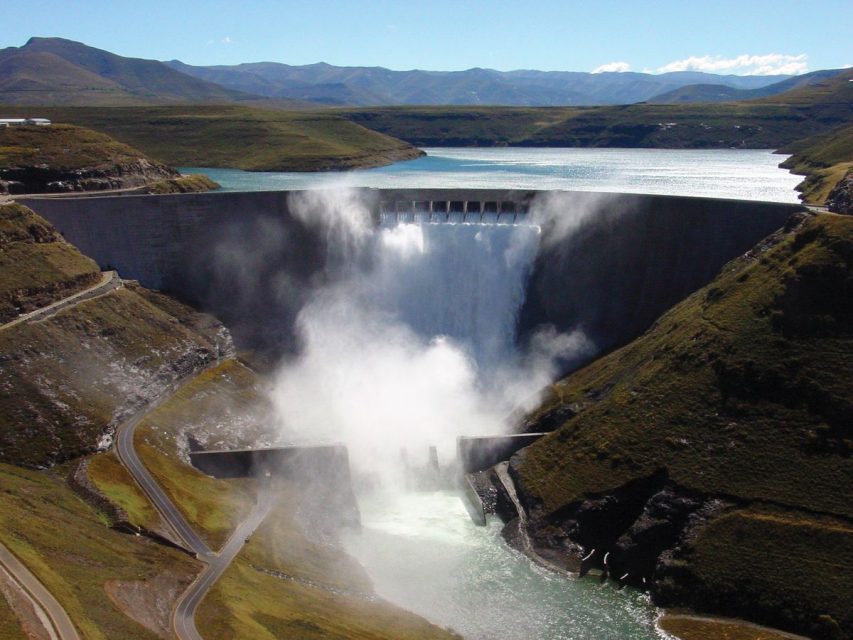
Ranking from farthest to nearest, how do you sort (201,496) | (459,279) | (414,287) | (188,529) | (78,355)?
(414,287) → (459,279) → (78,355) → (201,496) → (188,529)

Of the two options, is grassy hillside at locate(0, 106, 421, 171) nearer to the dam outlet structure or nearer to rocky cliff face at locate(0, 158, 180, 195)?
rocky cliff face at locate(0, 158, 180, 195)

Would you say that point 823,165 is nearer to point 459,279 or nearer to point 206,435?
point 459,279

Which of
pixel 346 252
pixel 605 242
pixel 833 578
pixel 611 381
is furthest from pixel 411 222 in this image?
pixel 833 578

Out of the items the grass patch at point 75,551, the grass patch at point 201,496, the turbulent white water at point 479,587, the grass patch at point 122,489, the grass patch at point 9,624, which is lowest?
the turbulent white water at point 479,587

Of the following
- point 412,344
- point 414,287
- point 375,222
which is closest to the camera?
point 412,344

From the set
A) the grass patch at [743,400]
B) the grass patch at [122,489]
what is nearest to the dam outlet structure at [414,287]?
the grass patch at [743,400]

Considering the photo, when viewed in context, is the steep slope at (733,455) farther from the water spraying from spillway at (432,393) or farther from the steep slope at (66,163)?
the steep slope at (66,163)

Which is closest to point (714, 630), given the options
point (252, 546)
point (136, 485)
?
point (252, 546)
